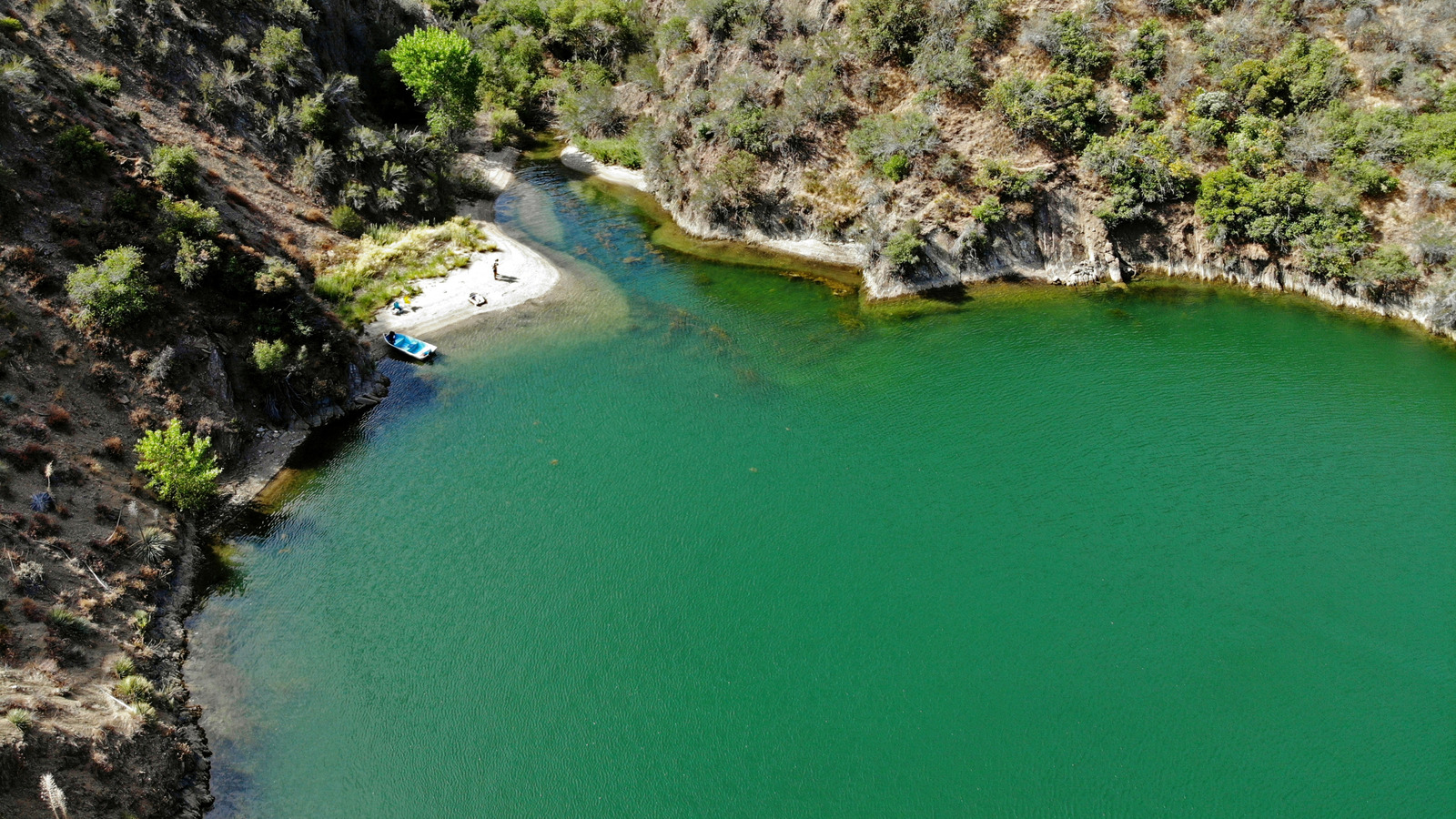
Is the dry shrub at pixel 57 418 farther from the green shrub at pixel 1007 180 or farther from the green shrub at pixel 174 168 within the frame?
the green shrub at pixel 1007 180

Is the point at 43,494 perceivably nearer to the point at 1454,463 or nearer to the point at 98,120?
the point at 98,120

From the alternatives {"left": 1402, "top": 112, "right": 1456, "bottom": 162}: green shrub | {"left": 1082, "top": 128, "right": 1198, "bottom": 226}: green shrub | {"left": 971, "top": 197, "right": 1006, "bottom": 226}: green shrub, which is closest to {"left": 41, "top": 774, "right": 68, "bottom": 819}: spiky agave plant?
{"left": 971, "top": 197, "right": 1006, "bottom": 226}: green shrub

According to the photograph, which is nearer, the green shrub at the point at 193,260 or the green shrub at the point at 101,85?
the green shrub at the point at 193,260

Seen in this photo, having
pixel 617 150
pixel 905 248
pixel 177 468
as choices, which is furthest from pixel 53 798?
pixel 617 150

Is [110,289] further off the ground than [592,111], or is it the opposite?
[592,111]

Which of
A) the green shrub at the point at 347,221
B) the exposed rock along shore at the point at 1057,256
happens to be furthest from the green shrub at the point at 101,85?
the exposed rock along shore at the point at 1057,256

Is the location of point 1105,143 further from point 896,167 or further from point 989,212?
point 896,167

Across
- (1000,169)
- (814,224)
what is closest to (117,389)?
(814,224)
